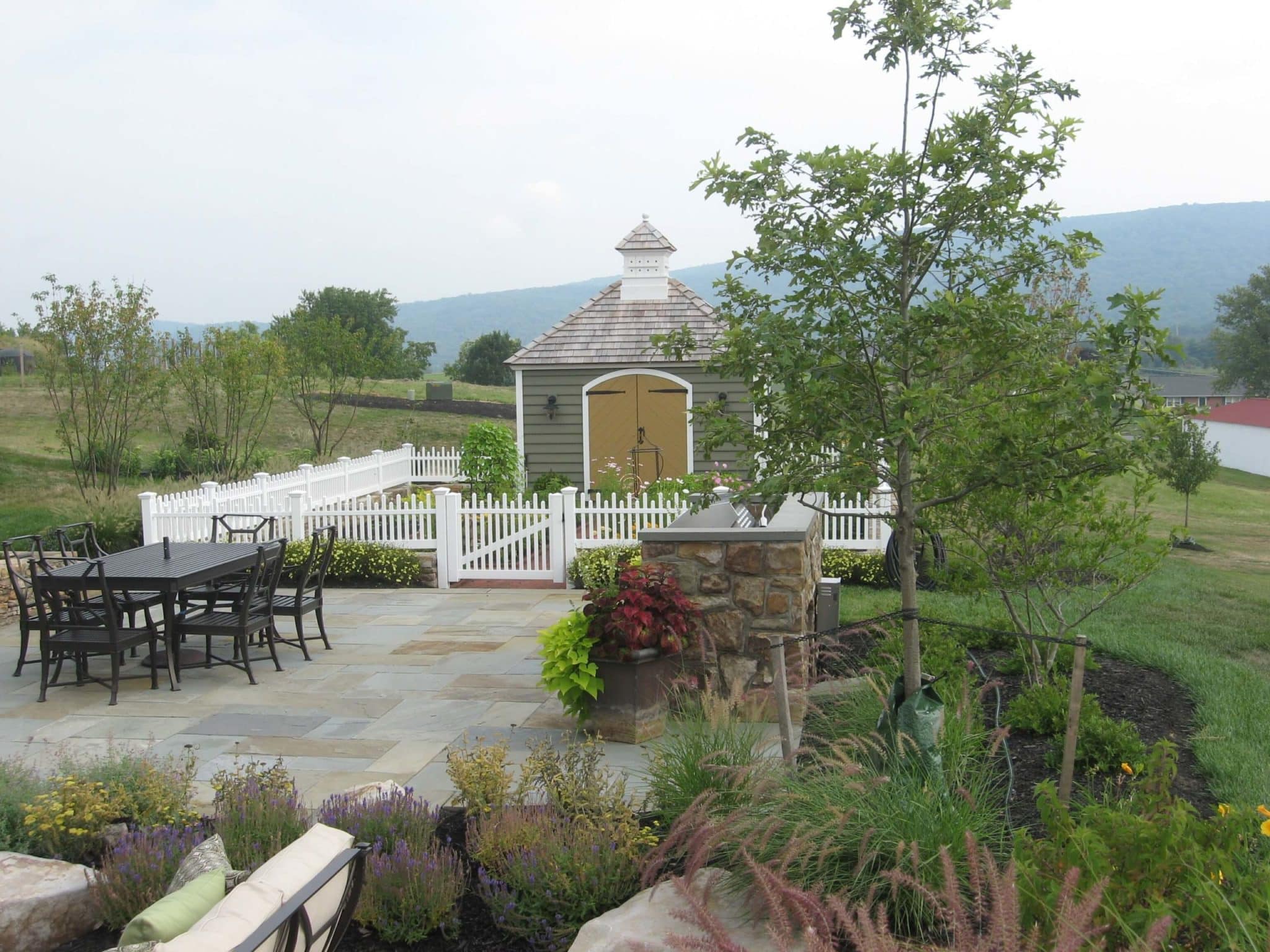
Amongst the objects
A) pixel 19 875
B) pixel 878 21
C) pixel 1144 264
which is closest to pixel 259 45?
pixel 878 21

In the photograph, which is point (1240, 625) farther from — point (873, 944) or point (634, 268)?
point (634, 268)

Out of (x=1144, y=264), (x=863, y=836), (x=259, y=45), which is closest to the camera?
(x=863, y=836)

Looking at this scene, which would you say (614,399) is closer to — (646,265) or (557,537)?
(646,265)

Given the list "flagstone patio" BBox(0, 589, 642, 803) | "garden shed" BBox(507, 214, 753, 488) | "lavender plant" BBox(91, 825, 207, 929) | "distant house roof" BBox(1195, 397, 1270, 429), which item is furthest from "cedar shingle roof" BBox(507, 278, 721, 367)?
"distant house roof" BBox(1195, 397, 1270, 429)

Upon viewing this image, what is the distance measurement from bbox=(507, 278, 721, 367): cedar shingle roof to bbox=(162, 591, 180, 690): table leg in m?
9.22

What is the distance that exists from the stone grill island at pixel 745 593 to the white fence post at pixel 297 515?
6.68 m

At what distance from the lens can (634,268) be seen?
16.8 metres

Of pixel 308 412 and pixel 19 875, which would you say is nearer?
pixel 19 875

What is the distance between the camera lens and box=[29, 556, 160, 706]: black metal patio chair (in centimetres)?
641

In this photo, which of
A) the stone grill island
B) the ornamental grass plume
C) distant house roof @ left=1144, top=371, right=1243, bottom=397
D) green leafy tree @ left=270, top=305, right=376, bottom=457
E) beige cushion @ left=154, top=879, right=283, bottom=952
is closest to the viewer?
the ornamental grass plume

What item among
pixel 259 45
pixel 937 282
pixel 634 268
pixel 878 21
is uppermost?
pixel 259 45

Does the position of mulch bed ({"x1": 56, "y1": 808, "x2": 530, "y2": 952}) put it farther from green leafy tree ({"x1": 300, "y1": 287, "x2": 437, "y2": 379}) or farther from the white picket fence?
green leafy tree ({"x1": 300, "y1": 287, "x2": 437, "y2": 379})

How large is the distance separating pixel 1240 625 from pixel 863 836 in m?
6.83

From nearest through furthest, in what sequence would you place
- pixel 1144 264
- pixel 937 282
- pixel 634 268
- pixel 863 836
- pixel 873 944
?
pixel 873 944, pixel 863 836, pixel 937 282, pixel 634 268, pixel 1144 264
